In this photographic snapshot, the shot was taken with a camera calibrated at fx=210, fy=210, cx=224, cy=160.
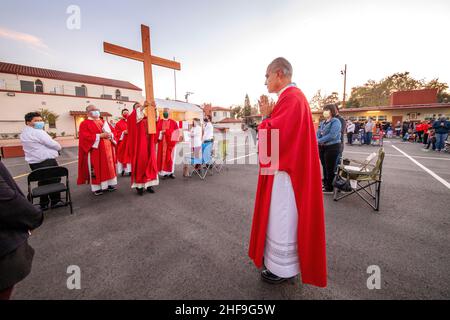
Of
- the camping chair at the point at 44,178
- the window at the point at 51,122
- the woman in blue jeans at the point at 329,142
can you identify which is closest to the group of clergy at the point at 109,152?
the camping chair at the point at 44,178

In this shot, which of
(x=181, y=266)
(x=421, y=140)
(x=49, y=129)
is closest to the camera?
(x=181, y=266)

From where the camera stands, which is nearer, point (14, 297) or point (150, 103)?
point (14, 297)

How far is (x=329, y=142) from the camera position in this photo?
488 centimetres

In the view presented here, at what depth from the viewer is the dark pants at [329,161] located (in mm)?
4934

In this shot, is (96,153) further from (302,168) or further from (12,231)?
(302,168)

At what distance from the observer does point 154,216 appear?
3.92 metres

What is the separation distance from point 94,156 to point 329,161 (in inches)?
226

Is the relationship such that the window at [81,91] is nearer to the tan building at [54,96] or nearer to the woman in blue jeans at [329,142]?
the tan building at [54,96]

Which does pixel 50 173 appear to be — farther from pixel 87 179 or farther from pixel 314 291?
pixel 314 291

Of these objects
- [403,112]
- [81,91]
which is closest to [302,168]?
[403,112]

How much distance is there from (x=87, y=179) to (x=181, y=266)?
4287 mm

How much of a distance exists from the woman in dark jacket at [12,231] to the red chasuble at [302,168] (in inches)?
68.6

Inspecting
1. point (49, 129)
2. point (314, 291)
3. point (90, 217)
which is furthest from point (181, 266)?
point (49, 129)
